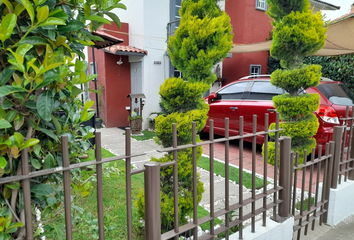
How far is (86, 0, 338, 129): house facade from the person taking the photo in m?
8.20

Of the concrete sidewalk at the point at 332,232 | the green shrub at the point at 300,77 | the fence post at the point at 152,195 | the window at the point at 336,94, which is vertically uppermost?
the green shrub at the point at 300,77

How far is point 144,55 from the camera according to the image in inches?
319

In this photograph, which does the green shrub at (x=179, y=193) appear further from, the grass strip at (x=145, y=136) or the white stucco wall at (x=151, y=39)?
the white stucco wall at (x=151, y=39)

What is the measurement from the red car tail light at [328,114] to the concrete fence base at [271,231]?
2.60m

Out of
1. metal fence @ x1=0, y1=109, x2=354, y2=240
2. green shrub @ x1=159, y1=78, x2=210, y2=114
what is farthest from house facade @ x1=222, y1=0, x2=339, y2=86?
green shrub @ x1=159, y1=78, x2=210, y2=114

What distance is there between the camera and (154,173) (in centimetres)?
148

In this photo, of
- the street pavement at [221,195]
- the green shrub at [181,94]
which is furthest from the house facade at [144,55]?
the green shrub at [181,94]

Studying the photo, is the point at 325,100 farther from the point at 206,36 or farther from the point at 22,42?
the point at 22,42

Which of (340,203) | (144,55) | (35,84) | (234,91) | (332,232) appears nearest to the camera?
(35,84)

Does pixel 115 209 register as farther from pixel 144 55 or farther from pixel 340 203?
pixel 144 55

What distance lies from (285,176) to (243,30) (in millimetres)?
8912

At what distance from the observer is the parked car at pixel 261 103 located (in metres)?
4.45

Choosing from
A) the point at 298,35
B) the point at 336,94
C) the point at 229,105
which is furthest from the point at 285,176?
the point at 229,105

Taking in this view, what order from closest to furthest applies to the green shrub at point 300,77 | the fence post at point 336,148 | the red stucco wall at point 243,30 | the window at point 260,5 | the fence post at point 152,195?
the fence post at point 152,195, the fence post at point 336,148, the green shrub at point 300,77, the red stucco wall at point 243,30, the window at point 260,5
